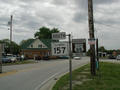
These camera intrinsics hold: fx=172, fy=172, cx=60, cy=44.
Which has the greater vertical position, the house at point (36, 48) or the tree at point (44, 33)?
the tree at point (44, 33)

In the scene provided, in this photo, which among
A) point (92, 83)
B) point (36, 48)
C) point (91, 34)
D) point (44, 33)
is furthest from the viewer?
point (44, 33)

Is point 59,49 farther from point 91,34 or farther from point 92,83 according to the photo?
point 91,34

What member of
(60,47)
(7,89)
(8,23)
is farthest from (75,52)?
(8,23)

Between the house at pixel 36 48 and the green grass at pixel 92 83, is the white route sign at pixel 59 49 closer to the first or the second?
the green grass at pixel 92 83

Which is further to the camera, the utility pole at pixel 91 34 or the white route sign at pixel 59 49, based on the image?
the utility pole at pixel 91 34

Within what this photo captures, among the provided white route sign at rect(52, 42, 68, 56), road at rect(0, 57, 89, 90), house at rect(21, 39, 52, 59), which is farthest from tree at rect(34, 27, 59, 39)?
white route sign at rect(52, 42, 68, 56)

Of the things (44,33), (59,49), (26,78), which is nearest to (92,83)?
(59,49)

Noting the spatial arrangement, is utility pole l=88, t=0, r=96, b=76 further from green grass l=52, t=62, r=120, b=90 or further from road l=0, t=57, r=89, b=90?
road l=0, t=57, r=89, b=90

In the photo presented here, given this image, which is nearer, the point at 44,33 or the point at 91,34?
the point at 91,34

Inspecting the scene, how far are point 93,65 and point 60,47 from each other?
21.4 feet

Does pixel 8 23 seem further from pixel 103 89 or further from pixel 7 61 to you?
pixel 103 89

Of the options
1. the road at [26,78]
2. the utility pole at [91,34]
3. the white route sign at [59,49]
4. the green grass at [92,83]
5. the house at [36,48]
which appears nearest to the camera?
the white route sign at [59,49]

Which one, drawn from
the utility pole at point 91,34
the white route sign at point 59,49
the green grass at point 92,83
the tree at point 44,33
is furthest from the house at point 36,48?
the white route sign at point 59,49

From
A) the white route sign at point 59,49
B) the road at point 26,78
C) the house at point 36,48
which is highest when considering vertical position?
the house at point 36,48
